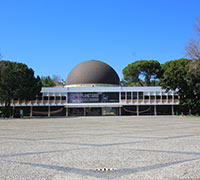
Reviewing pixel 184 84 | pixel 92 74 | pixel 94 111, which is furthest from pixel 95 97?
pixel 184 84

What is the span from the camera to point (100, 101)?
49.4 meters

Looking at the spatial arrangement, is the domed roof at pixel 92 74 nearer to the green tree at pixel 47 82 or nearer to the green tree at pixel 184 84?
the green tree at pixel 184 84

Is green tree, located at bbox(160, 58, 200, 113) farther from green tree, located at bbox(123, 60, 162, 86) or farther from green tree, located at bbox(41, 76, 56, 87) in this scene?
green tree, located at bbox(41, 76, 56, 87)

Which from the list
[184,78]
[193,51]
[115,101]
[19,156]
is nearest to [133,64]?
[115,101]

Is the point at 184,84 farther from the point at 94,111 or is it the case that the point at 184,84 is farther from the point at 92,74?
the point at 92,74

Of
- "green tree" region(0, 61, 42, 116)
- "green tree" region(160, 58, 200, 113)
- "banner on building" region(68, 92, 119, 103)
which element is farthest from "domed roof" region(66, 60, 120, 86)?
"green tree" region(160, 58, 200, 113)

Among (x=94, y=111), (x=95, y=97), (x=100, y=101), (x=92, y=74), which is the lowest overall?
(x=94, y=111)

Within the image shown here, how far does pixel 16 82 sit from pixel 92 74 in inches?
787

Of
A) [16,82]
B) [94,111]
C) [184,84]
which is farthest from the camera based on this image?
[94,111]

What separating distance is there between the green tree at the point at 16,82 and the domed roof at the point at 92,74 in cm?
1325

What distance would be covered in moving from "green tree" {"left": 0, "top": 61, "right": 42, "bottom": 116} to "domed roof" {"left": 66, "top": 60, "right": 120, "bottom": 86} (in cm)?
1325

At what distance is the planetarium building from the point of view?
161 feet

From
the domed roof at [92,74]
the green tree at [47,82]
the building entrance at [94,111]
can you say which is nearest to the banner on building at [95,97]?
the building entrance at [94,111]

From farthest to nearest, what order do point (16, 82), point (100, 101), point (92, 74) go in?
point (92, 74)
point (100, 101)
point (16, 82)
